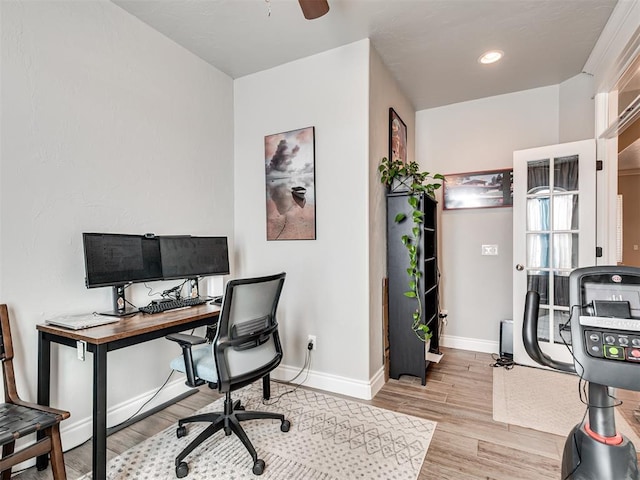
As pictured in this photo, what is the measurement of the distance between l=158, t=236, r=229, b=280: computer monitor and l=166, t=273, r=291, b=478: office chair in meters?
0.67

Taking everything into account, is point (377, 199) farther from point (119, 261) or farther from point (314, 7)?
point (119, 261)

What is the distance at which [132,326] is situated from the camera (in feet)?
5.70

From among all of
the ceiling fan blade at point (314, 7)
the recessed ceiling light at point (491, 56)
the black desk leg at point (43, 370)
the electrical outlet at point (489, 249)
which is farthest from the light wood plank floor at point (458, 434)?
the recessed ceiling light at point (491, 56)

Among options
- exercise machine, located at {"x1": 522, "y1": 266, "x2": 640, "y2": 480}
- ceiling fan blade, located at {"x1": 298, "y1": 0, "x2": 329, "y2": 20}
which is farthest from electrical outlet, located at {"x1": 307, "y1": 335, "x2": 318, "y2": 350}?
ceiling fan blade, located at {"x1": 298, "y1": 0, "x2": 329, "y2": 20}

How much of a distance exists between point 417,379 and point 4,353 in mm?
2676

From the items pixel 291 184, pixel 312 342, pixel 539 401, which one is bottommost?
pixel 539 401

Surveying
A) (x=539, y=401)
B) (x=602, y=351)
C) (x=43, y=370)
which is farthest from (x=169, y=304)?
(x=539, y=401)

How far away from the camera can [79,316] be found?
1.90m

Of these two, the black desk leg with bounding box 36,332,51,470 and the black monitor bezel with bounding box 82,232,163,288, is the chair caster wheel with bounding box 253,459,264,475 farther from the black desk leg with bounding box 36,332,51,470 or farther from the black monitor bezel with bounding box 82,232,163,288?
the black monitor bezel with bounding box 82,232,163,288

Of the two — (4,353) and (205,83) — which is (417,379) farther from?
(205,83)

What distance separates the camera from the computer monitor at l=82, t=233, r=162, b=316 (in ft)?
6.12

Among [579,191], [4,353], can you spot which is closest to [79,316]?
[4,353]

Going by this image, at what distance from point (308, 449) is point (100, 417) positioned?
1.05 m

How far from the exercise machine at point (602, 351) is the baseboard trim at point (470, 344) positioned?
251 cm
